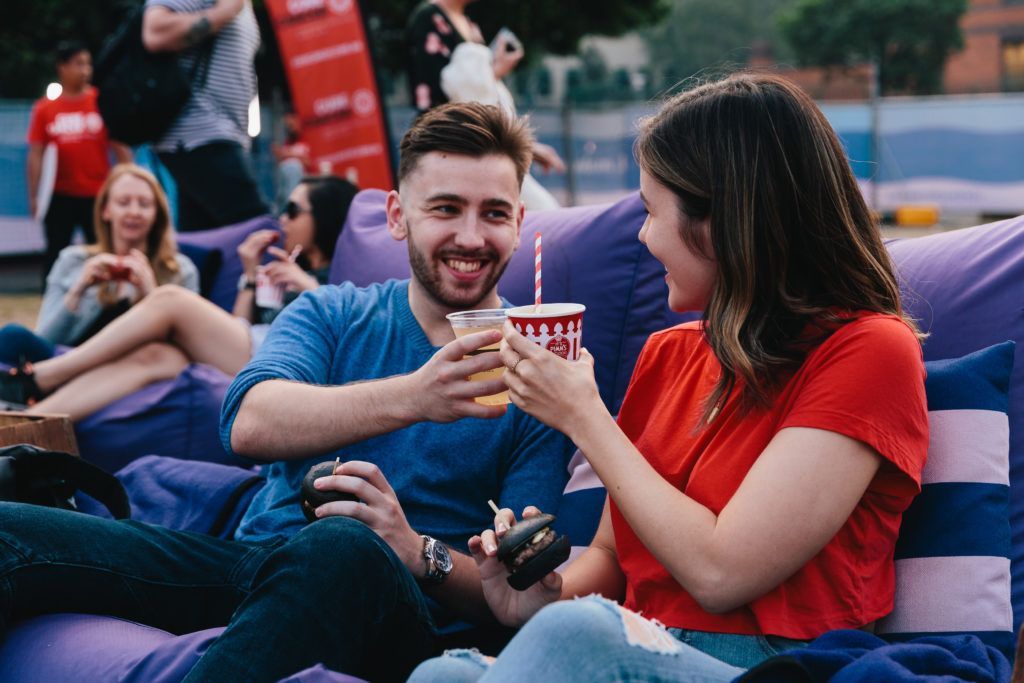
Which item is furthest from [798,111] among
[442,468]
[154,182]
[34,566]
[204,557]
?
[154,182]

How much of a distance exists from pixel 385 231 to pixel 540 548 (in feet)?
6.74

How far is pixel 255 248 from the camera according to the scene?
5.30 metres

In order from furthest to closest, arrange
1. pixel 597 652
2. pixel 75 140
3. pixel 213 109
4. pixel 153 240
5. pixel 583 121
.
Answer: pixel 583 121
pixel 75 140
pixel 213 109
pixel 153 240
pixel 597 652

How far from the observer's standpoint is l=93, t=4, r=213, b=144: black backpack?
227 inches

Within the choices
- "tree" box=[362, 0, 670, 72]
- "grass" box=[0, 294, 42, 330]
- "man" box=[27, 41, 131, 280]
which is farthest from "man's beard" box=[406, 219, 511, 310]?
"tree" box=[362, 0, 670, 72]

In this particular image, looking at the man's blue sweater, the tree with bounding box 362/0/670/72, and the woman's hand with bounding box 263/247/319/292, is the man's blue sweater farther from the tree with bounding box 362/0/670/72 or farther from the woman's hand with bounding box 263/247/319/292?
the tree with bounding box 362/0/670/72

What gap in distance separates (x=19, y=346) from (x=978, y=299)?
381 centimetres

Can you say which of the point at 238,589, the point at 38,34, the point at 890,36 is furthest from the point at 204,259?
the point at 890,36

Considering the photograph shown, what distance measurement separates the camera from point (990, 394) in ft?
7.67

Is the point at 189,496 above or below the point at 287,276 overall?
below

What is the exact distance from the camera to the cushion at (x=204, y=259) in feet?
18.6

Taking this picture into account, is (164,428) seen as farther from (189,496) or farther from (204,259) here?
(204,259)

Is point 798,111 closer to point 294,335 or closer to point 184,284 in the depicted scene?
point 294,335

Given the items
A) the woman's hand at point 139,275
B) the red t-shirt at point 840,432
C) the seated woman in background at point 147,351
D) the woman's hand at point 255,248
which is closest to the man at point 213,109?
the woman's hand at point 255,248
